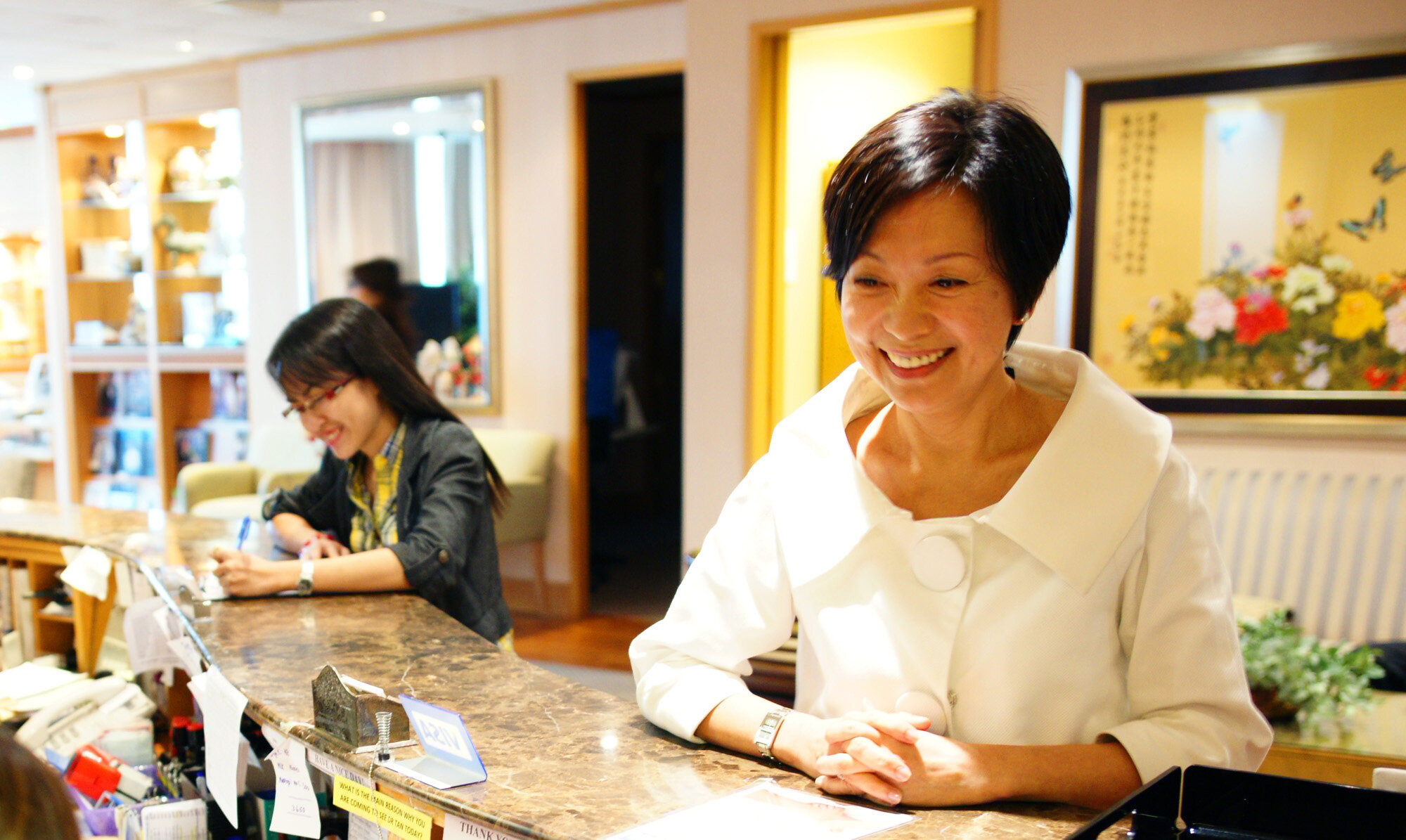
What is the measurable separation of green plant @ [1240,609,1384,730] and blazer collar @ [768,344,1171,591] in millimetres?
1723

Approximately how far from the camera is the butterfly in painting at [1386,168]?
3488 millimetres

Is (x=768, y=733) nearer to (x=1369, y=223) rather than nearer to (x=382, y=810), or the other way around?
(x=382, y=810)

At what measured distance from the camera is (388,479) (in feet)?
7.63

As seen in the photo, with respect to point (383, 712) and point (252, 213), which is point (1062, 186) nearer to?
point (383, 712)

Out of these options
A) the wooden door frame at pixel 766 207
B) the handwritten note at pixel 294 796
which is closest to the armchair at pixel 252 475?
the wooden door frame at pixel 766 207

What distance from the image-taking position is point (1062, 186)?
1127mm

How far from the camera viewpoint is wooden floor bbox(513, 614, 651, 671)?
15.9 ft

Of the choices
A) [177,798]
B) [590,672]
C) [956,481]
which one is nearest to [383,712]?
[956,481]

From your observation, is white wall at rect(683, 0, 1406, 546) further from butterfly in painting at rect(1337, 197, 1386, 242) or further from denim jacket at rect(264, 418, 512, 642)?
denim jacket at rect(264, 418, 512, 642)

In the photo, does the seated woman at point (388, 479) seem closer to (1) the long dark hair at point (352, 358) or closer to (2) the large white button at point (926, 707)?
(1) the long dark hair at point (352, 358)


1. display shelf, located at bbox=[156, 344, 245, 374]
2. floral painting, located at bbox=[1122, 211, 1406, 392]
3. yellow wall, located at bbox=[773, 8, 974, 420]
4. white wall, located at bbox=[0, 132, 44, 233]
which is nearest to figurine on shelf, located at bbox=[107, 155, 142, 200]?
display shelf, located at bbox=[156, 344, 245, 374]

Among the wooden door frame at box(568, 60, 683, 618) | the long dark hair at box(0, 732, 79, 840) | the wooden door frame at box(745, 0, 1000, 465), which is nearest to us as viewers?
the long dark hair at box(0, 732, 79, 840)

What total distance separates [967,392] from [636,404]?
665 centimetres

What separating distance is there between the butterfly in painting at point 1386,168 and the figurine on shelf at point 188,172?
6.59 m
